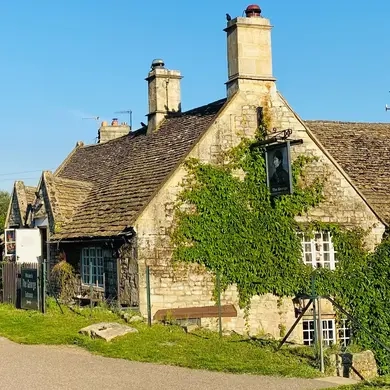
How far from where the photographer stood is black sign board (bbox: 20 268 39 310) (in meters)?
21.4

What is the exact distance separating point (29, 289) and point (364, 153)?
14393 mm

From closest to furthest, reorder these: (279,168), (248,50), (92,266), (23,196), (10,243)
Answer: (279,168)
(248,50)
(92,266)
(10,243)
(23,196)

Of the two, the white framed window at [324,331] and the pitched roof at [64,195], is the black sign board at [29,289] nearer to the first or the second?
the pitched roof at [64,195]

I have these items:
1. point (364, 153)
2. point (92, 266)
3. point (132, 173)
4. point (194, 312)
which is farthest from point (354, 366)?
point (364, 153)

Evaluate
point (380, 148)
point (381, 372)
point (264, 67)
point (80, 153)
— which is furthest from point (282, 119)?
point (80, 153)

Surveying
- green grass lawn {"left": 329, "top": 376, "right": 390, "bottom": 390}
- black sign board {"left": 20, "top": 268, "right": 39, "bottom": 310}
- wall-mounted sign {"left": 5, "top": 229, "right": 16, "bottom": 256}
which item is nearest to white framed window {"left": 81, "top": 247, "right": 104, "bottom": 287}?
black sign board {"left": 20, "top": 268, "right": 39, "bottom": 310}

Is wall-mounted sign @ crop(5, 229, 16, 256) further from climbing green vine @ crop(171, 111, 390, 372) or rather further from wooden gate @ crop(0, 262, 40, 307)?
climbing green vine @ crop(171, 111, 390, 372)

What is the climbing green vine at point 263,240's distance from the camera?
22062 millimetres

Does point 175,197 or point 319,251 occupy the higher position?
point 175,197

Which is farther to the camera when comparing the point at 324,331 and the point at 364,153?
the point at 364,153

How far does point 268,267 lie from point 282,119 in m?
5.08

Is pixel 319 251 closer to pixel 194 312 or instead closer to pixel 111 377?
pixel 194 312

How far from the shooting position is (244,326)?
72.4 ft

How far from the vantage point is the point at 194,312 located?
21391mm
